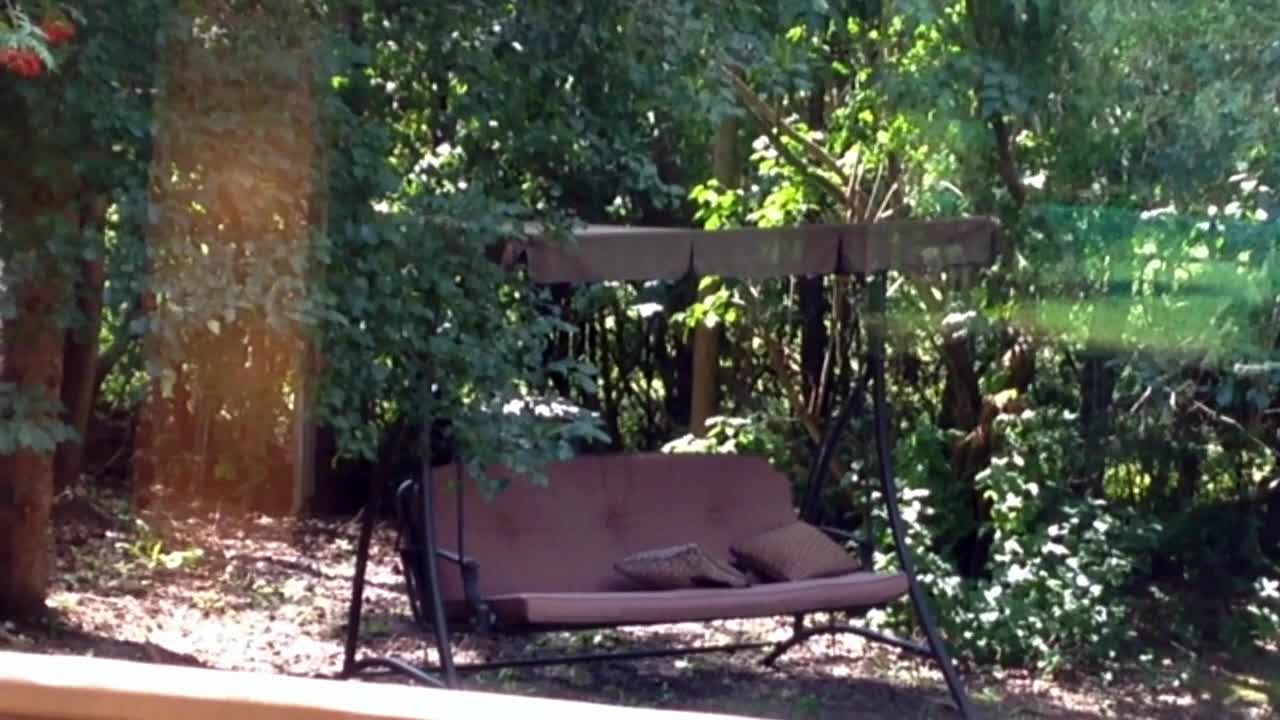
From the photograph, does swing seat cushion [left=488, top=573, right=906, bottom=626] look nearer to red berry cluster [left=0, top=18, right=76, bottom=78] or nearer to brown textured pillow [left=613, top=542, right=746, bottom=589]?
brown textured pillow [left=613, top=542, right=746, bottom=589]

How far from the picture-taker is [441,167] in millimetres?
6605

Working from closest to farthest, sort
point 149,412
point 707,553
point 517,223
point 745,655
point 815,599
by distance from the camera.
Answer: point 517,223 < point 815,599 < point 707,553 < point 745,655 < point 149,412

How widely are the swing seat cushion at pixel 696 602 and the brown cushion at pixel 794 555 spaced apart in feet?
0.40

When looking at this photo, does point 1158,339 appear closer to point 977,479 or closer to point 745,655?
point 977,479

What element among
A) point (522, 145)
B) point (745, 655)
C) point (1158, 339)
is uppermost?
point (522, 145)

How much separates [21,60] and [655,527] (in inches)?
148

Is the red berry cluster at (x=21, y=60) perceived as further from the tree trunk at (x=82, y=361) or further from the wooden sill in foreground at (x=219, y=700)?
the wooden sill in foreground at (x=219, y=700)

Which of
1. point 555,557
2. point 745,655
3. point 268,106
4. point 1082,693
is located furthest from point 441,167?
point 1082,693

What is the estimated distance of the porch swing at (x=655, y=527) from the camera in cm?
684

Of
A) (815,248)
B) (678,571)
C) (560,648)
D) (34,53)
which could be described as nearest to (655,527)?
(678,571)

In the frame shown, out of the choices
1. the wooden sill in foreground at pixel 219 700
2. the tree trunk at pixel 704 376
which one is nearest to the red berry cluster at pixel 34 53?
the wooden sill in foreground at pixel 219 700

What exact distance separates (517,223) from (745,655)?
3.01 meters

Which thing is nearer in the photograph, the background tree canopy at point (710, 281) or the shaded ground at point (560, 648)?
the background tree canopy at point (710, 281)

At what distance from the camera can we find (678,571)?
7.39 meters
